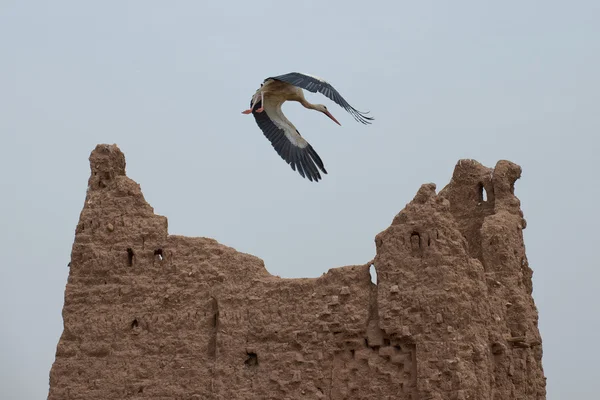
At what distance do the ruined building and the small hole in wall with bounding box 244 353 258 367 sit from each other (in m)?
0.03

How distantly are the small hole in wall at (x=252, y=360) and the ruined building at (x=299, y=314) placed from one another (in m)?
0.03

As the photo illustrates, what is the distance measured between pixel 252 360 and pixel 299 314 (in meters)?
1.01

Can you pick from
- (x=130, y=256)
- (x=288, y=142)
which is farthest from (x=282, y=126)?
(x=130, y=256)

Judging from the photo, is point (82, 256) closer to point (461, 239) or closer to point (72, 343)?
point (72, 343)

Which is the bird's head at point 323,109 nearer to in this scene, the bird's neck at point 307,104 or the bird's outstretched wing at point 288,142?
the bird's neck at point 307,104

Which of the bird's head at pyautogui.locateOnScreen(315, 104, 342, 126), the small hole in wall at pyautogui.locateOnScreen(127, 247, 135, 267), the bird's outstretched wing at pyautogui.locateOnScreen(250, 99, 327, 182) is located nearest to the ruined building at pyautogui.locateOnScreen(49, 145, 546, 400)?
the small hole in wall at pyautogui.locateOnScreen(127, 247, 135, 267)

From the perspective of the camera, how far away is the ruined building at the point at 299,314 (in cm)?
1919

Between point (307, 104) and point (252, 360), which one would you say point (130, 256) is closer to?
point (252, 360)

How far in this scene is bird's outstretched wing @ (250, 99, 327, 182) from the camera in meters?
20.8

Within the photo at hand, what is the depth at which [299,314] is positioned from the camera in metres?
19.8

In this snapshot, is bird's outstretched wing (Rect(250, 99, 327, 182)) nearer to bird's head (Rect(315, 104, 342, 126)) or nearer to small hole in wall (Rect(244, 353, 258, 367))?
bird's head (Rect(315, 104, 342, 126))

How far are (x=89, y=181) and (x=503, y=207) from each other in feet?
21.6

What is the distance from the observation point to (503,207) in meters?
21.5

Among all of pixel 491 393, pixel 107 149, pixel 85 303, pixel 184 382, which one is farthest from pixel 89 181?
pixel 491 393
